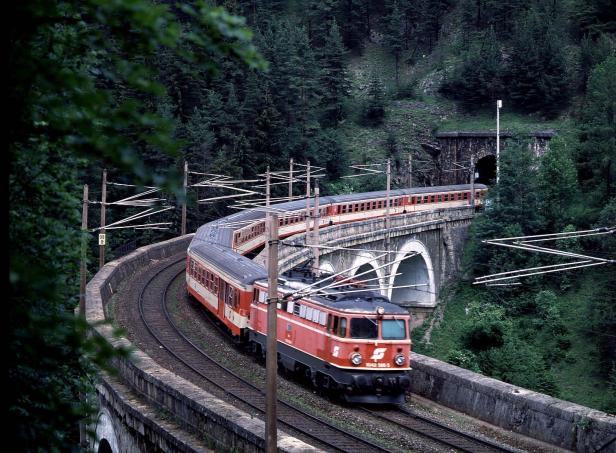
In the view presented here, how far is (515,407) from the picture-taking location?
19172 mm

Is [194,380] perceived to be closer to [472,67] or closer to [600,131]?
[600,131]

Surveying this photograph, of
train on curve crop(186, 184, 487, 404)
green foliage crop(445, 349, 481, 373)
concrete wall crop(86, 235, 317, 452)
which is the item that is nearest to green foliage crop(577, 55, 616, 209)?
green foliage crop(445, 349, 481, 373)

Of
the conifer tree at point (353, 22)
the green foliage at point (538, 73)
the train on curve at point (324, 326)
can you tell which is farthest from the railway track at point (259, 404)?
the conifer tree at point (353, 22)

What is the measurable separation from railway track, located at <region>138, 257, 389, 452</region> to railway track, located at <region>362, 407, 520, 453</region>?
1666 millimetres

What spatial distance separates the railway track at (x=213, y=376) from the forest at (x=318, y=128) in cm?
393

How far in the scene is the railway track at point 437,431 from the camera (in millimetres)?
17516

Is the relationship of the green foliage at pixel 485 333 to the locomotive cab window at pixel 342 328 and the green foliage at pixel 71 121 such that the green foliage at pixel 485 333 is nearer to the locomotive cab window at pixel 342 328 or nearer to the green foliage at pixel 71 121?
the locomotive cab window at pixel 342 328

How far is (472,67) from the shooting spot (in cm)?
8044

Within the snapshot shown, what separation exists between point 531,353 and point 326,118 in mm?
47117

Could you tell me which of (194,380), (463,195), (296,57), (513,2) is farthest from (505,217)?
(513,2)

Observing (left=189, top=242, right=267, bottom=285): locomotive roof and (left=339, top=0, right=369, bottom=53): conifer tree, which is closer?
(left=189, top=242, right=267, bottom=285): locomotive roof

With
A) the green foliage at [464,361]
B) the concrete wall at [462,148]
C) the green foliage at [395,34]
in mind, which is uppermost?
the green foliage at [395,34]

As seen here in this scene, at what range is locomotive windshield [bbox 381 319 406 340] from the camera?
21203 millimetres

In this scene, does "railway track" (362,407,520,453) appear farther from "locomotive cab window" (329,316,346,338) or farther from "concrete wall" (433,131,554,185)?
"concrete wall" (433,131,554,185)
